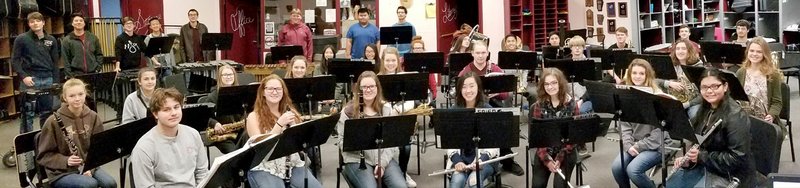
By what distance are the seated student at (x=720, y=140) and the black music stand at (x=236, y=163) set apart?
2644 mm

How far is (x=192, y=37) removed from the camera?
41.8 ft

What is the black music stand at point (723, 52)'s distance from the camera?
883 cm

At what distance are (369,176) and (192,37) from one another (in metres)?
7.49

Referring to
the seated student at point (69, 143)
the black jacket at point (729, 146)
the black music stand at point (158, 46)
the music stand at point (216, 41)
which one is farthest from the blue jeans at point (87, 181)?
the music stand at point (216, 41)

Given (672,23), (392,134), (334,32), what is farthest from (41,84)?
(672,23)

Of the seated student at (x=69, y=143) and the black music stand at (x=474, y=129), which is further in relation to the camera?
the seated student at (x=69, y=143)

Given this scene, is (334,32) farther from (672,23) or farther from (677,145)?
(677,145)

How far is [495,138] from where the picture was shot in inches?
219

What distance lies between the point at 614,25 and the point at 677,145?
941 centimetres

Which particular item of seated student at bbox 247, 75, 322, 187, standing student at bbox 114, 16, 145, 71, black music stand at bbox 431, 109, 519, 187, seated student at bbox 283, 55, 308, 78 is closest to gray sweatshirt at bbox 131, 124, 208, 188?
seated student at bbox 247, 75, 322, 187

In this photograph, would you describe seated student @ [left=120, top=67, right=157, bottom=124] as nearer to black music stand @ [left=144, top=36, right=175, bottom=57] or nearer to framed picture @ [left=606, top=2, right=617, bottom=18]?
black music stand @ [left=144, top=36, right=175, bottom=57]

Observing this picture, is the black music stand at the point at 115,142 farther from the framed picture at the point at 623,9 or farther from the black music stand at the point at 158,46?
the framed picture at the point at 623,9

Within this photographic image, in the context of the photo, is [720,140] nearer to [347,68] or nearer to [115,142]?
[115,142]

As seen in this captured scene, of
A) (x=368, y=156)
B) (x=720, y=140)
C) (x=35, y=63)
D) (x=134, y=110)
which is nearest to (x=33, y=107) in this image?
(x=35, y=63)
